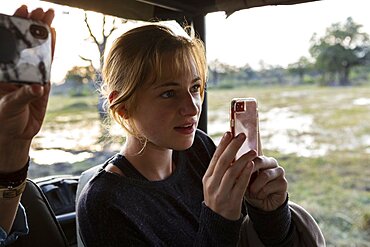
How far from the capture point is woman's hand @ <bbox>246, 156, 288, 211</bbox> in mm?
1227

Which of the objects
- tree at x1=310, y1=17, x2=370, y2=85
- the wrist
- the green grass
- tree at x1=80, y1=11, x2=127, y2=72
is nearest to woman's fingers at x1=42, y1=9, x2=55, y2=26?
the wrist

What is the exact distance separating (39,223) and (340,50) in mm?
1809

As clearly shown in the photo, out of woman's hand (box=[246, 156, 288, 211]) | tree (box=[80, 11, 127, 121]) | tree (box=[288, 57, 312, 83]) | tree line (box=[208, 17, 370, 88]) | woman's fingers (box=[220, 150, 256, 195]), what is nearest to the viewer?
woman's fingers (box=[220, 150, 256, 195])

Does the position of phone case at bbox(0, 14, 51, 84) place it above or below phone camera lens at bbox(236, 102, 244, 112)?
above

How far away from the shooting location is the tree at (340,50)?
7.89 ft

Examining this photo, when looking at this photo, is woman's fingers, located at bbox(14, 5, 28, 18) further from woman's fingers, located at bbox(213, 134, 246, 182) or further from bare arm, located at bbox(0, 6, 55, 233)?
woman's fingers, located at bbox(213, 134, 246, 182)

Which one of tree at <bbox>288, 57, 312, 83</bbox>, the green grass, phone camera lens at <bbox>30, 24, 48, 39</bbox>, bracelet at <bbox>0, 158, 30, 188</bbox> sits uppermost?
phone camera lens at <bbox>30, 24, 48, 39</bbox>

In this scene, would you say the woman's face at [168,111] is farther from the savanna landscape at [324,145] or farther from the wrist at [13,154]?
the savanna landscape at [324,145]

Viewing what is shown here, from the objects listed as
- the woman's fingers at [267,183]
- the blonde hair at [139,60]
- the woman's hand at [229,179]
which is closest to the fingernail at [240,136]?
the woman's hand at [229,179]

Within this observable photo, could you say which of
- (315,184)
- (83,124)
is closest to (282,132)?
(315,184)

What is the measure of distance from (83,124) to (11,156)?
3.55 feet

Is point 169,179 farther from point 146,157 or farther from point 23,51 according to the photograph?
point 23,51

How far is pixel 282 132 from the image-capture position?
2.63 m

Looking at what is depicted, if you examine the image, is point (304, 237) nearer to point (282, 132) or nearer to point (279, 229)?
point (279, 229)
